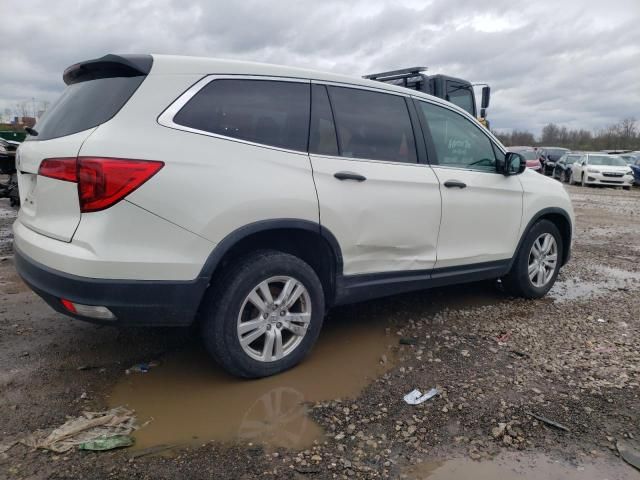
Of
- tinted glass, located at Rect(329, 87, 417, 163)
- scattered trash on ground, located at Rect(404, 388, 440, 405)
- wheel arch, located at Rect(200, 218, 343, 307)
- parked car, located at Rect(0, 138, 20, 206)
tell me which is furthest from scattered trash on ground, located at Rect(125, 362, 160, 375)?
parked car, located at Rect(0, 138, 20, 206)

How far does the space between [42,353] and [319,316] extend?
6.29 feet

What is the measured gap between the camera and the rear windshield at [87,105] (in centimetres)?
272

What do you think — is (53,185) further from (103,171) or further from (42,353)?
(42,353)

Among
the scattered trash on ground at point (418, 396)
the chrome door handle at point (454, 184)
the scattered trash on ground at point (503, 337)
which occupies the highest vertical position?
the chrome door handle at point (454, 184)

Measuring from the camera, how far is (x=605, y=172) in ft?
70.8

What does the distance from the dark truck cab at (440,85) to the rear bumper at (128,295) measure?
848 centimetres

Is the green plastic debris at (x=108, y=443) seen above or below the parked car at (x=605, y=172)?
below

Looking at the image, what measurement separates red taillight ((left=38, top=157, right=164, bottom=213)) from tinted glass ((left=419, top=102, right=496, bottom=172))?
232 centimetres

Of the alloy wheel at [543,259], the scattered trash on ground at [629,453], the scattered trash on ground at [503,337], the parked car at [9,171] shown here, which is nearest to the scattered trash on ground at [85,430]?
the scattered trash on ground at [629,453]

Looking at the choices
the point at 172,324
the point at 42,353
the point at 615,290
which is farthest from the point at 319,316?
the point at 615,290

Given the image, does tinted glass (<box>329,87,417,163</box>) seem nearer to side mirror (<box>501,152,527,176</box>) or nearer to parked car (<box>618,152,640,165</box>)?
side mirror (<box>501,152,527,176</box>)

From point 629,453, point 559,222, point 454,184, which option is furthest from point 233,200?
point 559,222

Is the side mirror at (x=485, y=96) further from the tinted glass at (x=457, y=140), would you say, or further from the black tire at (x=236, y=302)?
the black tire at (x=236, y=302)

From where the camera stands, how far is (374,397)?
119 inches
